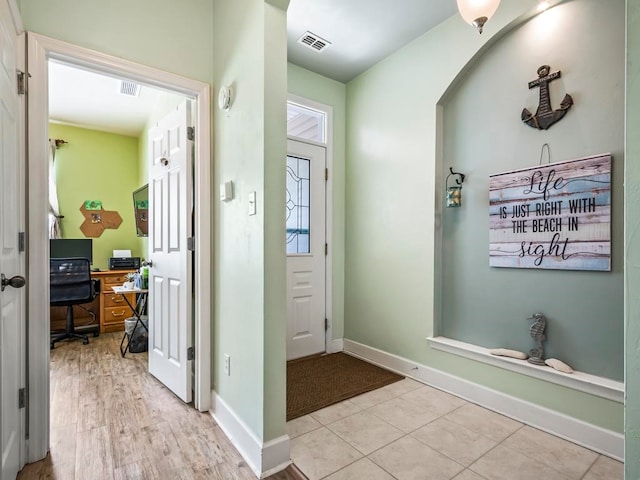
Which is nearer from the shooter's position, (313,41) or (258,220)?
(258,220)

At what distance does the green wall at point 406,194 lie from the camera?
2.31 metres

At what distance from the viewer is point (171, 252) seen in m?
2.48

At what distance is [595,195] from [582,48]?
859 mm

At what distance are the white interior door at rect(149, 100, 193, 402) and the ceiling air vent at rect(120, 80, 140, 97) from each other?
93cm

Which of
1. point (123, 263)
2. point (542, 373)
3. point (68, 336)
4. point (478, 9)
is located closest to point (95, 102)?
point (123, 263)

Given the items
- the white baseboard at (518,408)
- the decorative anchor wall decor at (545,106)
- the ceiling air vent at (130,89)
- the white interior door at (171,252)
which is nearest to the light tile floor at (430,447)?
the white baseboard at (518,408)

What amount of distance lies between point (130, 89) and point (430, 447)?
410 cm

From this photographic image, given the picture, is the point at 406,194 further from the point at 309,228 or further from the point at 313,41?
the point at 313,41

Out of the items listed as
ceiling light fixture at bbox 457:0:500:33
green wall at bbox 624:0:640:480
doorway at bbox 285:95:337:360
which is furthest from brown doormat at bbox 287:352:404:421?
ceiling light fixture at bbox 457:0:500:33

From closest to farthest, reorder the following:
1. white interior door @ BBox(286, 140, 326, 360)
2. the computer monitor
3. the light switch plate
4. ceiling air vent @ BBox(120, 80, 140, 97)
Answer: the light switch plate → white interior door @ BBox(286, 140, 326, 360) → ceiling air vent @ BBox(120, 80, 140, 97) → the computer monitor

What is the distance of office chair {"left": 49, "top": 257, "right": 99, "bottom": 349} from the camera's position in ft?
12.0

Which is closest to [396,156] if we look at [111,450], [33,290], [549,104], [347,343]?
[549,104]

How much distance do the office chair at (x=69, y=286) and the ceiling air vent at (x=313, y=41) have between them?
3303 millimetres

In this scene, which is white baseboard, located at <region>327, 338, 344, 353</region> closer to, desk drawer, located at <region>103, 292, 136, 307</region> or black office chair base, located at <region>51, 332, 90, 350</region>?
black office chair base, located at <region>51, 332, 90, 350</region>
